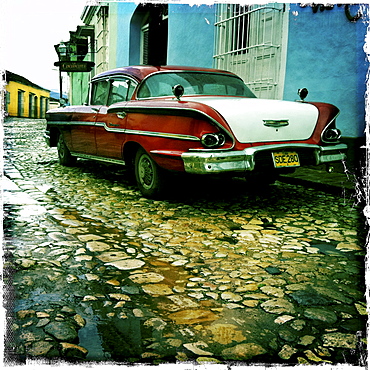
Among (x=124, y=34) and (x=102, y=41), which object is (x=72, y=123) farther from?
(x=102, y=41)

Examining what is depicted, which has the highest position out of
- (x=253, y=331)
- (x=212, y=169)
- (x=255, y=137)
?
(x=255, y=137)

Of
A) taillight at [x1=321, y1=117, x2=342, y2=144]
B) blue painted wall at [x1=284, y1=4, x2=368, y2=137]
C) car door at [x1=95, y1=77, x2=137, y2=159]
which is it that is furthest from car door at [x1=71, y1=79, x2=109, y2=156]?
blue painted wall at [x1=284, y1=4, x2=368, y2=137]

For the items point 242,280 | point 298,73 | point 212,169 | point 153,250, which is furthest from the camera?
point 298,73

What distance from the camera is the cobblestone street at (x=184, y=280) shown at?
1831mm

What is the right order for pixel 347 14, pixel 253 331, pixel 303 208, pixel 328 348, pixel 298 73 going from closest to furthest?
pixel 328 348
pixel 253 331
pixel 303 208
pixel 347 14
pixel 298 73

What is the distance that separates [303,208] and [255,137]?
39.4 inches

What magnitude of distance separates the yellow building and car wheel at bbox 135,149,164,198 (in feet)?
116

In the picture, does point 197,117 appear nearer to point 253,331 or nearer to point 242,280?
point 242,280

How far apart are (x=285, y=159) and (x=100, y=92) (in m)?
3.06

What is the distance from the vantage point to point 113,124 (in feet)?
17.1

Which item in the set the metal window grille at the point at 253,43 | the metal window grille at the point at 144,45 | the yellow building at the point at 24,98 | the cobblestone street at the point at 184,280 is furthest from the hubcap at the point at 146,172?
the yellow building at the point at 24,98

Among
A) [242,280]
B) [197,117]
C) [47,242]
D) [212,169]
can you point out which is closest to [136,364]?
[242,280]

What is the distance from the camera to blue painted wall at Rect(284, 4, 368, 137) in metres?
5.82

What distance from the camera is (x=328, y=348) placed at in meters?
1.84
